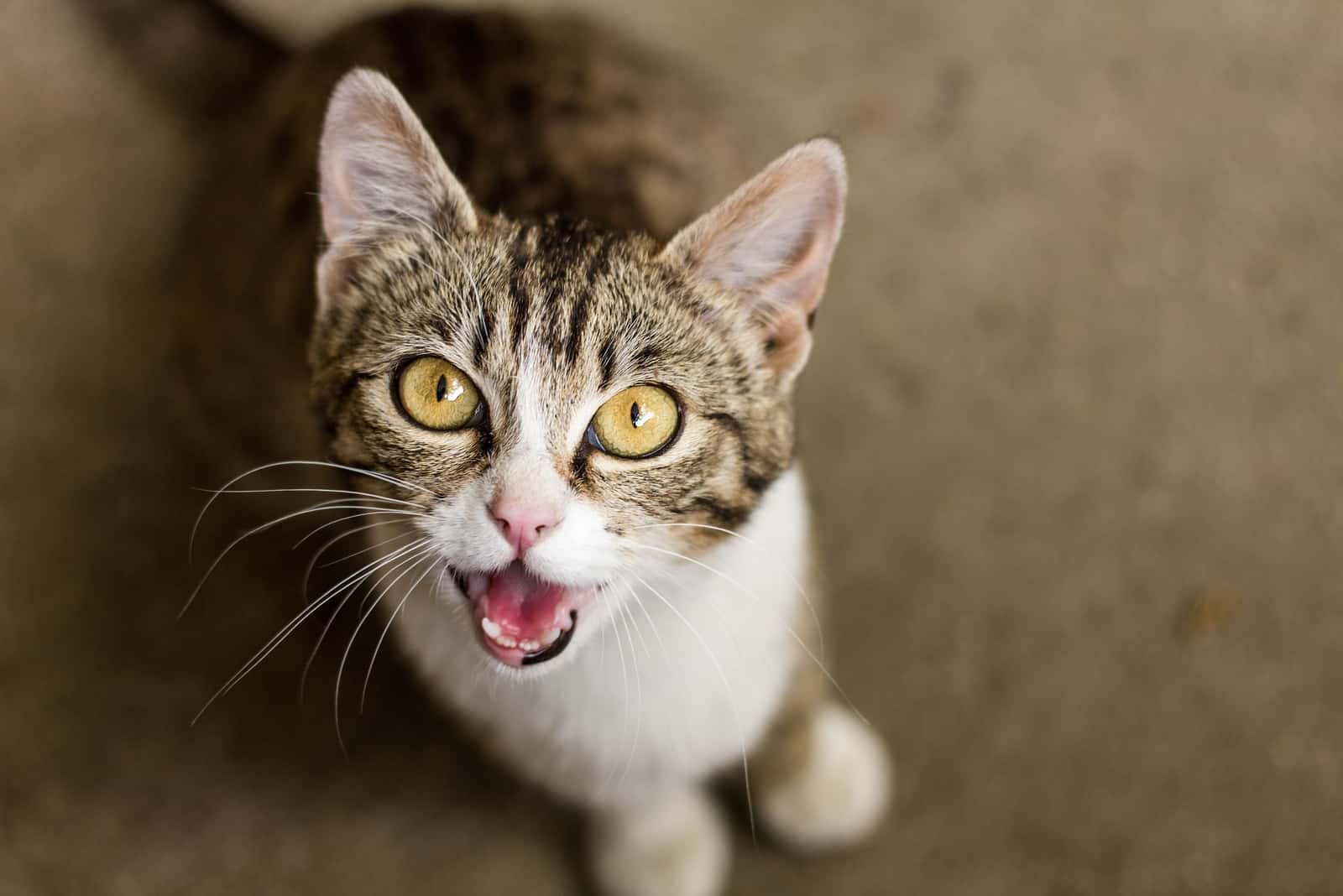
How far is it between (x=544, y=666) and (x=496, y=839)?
825mm

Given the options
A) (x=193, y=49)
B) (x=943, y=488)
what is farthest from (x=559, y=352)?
(x=193, y=49)

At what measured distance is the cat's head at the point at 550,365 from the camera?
3.51ft

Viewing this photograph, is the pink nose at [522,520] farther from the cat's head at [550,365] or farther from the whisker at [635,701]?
the whisker at [635,701]

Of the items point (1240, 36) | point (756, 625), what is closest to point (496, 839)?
point (756, 625)

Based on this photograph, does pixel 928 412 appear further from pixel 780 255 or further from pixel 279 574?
pixel 279 574

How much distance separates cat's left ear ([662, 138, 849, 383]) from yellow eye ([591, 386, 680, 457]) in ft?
0.52

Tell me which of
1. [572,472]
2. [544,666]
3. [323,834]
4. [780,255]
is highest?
[780,255]

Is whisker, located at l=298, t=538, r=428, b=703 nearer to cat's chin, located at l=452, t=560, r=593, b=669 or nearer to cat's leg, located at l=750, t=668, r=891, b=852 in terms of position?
cat's chin, located at l=452, t=560, r=593, b=669

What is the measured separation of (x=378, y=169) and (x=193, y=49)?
3.79 feet

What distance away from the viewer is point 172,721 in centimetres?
188

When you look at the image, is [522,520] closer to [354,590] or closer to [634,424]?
[634,424]

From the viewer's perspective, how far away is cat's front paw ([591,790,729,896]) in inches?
68.5

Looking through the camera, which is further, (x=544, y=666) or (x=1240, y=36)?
(x=1240, y=36)

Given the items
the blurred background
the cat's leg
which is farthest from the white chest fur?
the blurred background
